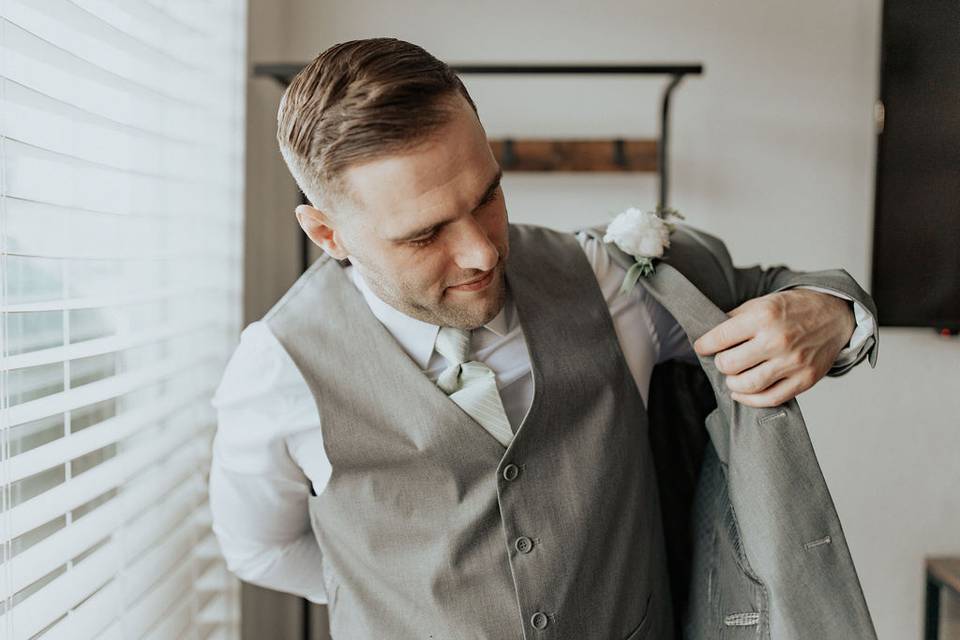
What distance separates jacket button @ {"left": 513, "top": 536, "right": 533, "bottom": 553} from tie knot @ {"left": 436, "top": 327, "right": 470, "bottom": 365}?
9.7 inches

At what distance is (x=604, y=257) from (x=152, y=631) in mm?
925

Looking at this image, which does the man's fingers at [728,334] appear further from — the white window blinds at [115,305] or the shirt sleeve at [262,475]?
the white window blinds at [115,305]

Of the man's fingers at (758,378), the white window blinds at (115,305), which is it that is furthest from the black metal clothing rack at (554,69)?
the man's fingers at (758,378)

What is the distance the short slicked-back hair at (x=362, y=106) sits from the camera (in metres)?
0.93

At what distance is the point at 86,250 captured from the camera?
1.08 meters

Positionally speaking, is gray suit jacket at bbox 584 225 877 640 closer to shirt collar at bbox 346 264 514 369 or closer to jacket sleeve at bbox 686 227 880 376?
jacket sleeve at bbox 686 227 880 376

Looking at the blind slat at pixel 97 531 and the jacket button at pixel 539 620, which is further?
the jacket button at pixel 539 620

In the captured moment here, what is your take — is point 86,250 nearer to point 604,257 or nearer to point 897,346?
point 604,257

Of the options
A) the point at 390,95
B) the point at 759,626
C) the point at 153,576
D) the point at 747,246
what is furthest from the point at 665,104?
the point at 153,576

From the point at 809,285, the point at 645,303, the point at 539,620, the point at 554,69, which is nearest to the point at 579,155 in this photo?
the point at 554,69

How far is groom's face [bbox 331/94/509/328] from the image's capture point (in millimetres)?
947

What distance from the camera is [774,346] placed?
979mm

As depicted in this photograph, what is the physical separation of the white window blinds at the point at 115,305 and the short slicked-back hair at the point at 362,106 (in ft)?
0.99

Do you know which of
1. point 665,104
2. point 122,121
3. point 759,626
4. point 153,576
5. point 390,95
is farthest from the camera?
point 665,104
